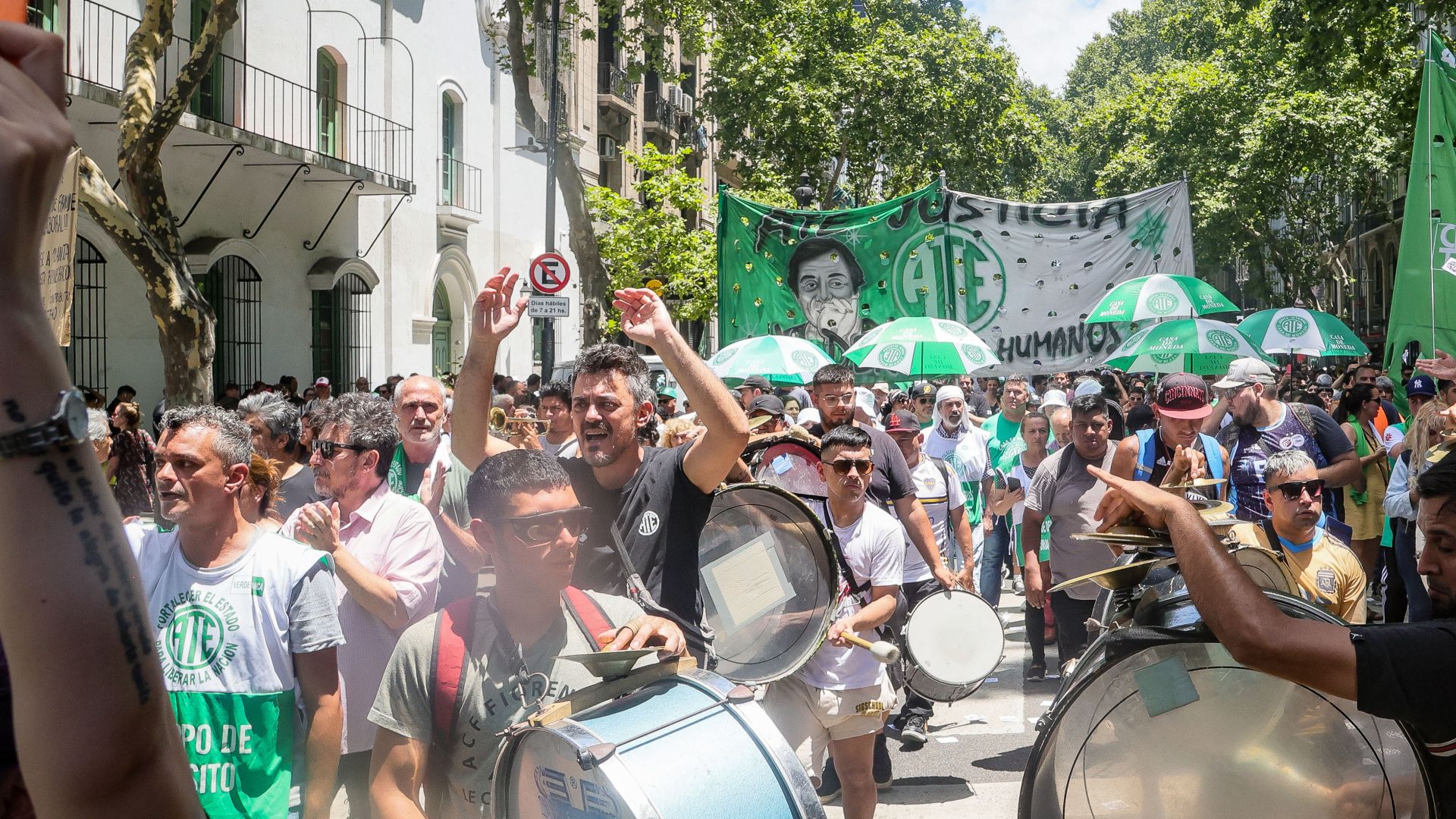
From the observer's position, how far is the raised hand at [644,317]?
3732 mm

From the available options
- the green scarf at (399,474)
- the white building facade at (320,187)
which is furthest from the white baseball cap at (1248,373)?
the white building facade at (320,187)

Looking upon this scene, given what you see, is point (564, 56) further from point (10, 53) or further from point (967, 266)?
point (10, 53)

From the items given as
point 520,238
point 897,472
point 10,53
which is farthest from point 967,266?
point 520,238

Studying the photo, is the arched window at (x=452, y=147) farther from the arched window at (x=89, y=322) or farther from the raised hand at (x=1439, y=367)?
the raised hand at (x=1439, y=367)

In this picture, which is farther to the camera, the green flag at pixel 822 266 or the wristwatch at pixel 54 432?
the green flag at pixel 822 266

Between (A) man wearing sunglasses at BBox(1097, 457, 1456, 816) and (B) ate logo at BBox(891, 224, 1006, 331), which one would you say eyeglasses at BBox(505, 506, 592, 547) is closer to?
(A) man wearing sunglasses at BBox(1097, 457, 1456, 816)

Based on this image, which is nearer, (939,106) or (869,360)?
(869,360)

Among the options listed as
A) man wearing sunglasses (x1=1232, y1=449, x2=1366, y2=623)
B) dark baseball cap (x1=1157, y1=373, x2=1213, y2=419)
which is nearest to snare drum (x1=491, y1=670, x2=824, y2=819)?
man wearing sunglasses (x1=1232, y1=449, x2=1366, y2=623)

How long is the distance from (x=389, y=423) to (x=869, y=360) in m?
7.57

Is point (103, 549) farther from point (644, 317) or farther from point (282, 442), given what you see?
point (282, 442)

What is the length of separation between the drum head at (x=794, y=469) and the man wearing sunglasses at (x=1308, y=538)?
1.98 m

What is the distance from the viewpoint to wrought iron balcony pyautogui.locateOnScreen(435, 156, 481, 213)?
2450cm

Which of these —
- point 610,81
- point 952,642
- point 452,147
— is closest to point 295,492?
point 952,642

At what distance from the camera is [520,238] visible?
27703mm
